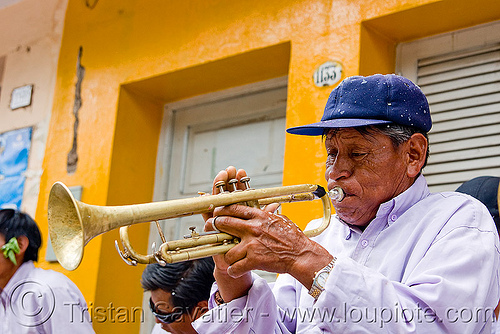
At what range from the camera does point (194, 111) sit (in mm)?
4922

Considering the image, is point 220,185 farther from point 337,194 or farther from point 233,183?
point 337,194

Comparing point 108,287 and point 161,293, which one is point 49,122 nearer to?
point 108,287

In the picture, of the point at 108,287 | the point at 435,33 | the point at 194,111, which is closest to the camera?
the point at 435,33

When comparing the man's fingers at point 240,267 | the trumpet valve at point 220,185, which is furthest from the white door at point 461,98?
the man's fingers at point 240,267

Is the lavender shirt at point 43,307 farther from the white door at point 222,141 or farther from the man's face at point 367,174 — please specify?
the man's face at point 367,174

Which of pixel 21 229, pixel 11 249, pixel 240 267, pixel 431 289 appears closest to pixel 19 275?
pixel 11 249

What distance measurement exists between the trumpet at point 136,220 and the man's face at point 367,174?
22 centimetres

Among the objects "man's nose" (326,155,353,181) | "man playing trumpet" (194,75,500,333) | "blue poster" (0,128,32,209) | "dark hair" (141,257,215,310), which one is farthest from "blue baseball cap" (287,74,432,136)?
"blue poster" (0,128,32,209)

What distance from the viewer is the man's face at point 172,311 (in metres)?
3.19

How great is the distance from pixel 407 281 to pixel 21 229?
114 inches

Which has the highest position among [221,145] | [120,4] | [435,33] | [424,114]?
[120,4]

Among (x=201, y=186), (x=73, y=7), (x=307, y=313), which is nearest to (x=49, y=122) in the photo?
(x=73, y=7)

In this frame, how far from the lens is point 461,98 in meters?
3.62

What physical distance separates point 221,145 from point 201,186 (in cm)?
32
